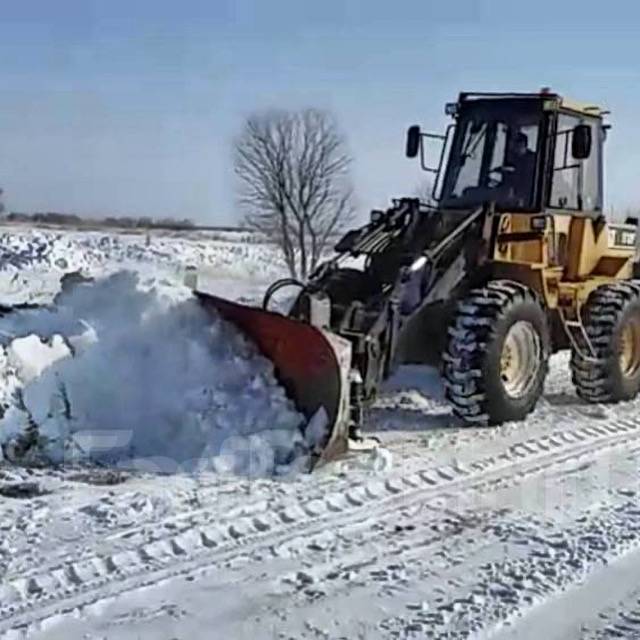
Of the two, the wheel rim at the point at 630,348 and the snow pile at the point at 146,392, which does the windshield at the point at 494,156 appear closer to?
the wheel rim at the point at 630,348

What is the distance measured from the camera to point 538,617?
458 cm

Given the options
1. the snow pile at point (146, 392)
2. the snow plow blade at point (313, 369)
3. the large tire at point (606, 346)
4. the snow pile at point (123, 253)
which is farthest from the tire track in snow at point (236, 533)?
the snow pile at point (123, 253)

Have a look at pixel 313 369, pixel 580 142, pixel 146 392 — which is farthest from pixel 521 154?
pixel 146 392

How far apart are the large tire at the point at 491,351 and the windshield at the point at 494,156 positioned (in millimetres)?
1031

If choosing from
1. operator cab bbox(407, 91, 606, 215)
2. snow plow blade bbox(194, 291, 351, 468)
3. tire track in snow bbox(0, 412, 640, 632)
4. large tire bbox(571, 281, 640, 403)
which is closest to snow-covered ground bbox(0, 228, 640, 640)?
tire track in snow bbox(0, 412, 640, 632)

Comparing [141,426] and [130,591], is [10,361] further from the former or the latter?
[130,591]

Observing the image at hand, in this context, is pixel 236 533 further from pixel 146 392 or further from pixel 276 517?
pixel 146 392

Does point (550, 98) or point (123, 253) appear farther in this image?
point (123, 253)

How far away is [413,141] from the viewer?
974 cm

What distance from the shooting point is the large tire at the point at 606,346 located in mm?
9406

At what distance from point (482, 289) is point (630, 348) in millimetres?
2198

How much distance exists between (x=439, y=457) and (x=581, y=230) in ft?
10.4

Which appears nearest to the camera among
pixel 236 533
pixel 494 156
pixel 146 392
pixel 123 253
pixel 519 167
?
pixel 236 533

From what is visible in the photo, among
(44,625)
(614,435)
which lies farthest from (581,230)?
(44,625)
